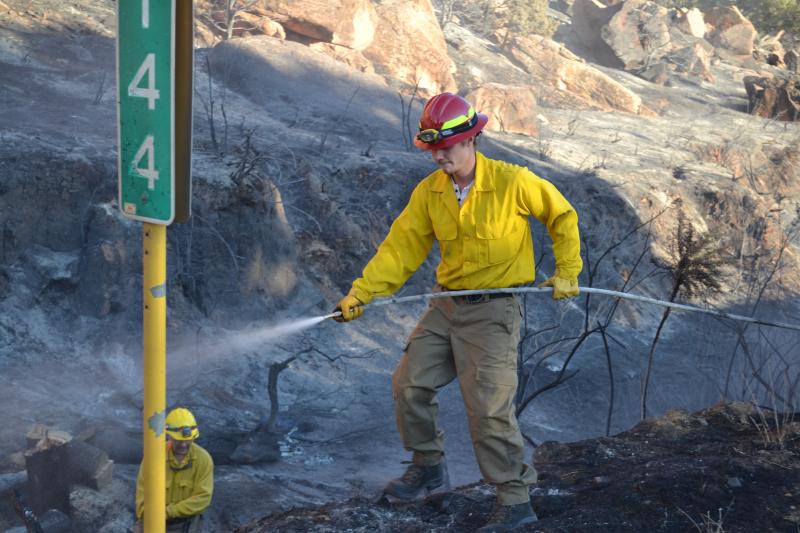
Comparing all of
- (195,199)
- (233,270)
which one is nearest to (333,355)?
(233,270)

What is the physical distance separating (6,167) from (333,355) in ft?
11.4

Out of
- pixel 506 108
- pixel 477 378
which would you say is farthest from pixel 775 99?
pixel 477 378

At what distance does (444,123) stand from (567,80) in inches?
693

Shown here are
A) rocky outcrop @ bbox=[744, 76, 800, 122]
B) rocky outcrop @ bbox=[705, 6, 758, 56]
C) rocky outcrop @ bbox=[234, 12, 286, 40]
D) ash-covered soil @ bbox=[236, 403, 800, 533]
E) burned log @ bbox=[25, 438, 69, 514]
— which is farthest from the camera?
rocky outcrop @ bbox=[705, 6, 758, 56]

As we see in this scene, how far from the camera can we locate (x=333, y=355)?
9.04m

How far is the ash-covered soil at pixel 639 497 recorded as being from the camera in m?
4.09

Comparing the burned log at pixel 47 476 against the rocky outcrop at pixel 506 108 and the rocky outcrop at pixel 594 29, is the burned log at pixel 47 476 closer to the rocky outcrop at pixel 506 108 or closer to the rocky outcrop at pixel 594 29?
the rocky outcrop at pixel 506 108

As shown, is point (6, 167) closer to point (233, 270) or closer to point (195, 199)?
point (195, 199)

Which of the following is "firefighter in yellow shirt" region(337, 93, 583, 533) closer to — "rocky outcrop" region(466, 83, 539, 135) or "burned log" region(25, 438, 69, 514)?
"burned log" region(25, 438, 69, 514)

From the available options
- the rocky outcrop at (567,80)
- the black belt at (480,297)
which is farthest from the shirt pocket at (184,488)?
the rocky outcrop at (567,80)

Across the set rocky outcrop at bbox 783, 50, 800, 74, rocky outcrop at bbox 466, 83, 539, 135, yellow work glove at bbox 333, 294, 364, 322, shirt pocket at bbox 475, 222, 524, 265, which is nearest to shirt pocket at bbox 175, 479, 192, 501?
yellow work glove at bbox 333, 294, 364, 322

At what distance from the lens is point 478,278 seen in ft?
13.1

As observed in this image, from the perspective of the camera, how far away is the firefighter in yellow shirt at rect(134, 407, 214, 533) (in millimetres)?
4770

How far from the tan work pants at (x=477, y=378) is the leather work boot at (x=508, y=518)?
0.03m
